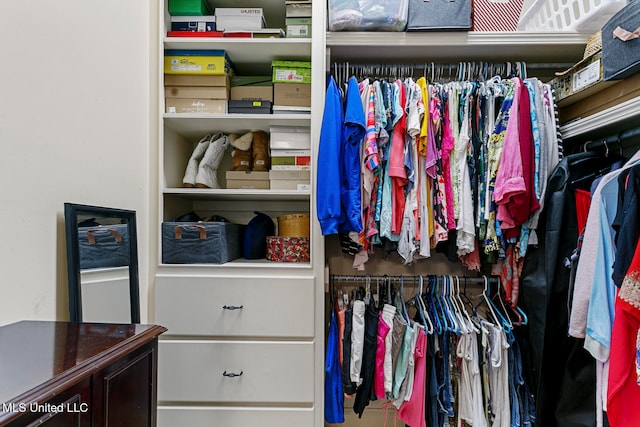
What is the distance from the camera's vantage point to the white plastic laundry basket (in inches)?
50.4

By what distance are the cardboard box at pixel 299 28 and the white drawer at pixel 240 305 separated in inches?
41.4

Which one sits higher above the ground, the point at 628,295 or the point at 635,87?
the point at 635,87

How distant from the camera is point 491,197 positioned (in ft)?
4.52

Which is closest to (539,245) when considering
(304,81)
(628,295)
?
(628,295)

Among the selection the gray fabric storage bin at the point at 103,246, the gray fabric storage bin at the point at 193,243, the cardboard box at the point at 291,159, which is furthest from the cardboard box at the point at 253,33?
the gray fabric storage bin at the point at 103,246

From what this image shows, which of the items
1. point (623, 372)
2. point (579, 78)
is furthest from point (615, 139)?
point (623, 372)

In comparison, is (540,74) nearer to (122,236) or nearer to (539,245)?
(539,245)

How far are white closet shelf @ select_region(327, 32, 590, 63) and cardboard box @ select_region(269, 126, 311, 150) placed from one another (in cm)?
40

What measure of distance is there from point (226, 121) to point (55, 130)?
0.69 m

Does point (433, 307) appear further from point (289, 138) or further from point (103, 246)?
point (103, 246)

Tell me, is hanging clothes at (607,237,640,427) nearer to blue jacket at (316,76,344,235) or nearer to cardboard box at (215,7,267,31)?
blue jacket at (316,76,344,235)

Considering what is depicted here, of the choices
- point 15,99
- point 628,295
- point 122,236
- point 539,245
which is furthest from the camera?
point 539,245

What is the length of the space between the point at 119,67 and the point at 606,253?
5.68 ft

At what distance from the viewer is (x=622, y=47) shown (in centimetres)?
105
